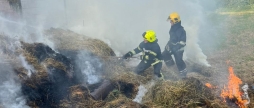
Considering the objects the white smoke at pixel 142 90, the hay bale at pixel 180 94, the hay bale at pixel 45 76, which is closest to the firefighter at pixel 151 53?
the white smoke at pixel 142 90

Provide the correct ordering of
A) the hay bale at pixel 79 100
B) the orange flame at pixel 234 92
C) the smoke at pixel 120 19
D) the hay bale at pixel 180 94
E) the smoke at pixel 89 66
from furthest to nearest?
the smoke at pixel 120 19 → the smoke at pixel 89 66 → the orange flame at pixel 234 92 → the hay bale at pixel 180 94 → the hay bale at pixel 79 100

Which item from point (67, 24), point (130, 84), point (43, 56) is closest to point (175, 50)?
point (130, 84)

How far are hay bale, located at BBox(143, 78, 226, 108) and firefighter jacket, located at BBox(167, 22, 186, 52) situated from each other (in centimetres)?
206

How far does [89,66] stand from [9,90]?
8.08ft

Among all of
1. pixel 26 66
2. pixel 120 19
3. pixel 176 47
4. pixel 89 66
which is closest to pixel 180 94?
pixel 89 66

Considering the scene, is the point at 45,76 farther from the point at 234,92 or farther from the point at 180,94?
the point at 234,92

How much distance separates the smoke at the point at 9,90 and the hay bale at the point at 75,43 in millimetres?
2428

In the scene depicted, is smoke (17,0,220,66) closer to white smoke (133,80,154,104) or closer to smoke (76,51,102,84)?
smoke (76,51,102,84)

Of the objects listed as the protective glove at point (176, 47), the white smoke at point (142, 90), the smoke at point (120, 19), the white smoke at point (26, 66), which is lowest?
the white smoke at point (142, 90)

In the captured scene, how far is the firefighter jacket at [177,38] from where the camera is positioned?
9.19 m

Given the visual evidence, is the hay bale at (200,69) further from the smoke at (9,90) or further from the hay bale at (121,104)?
the smoke at (9,90)

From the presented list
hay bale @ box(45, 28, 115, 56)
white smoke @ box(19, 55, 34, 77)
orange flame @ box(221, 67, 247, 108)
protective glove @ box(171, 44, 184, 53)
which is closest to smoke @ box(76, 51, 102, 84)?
hay bale @ box(45, 28, 115, 56)

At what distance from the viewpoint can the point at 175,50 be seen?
935 centimetres

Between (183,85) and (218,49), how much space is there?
7970mm
